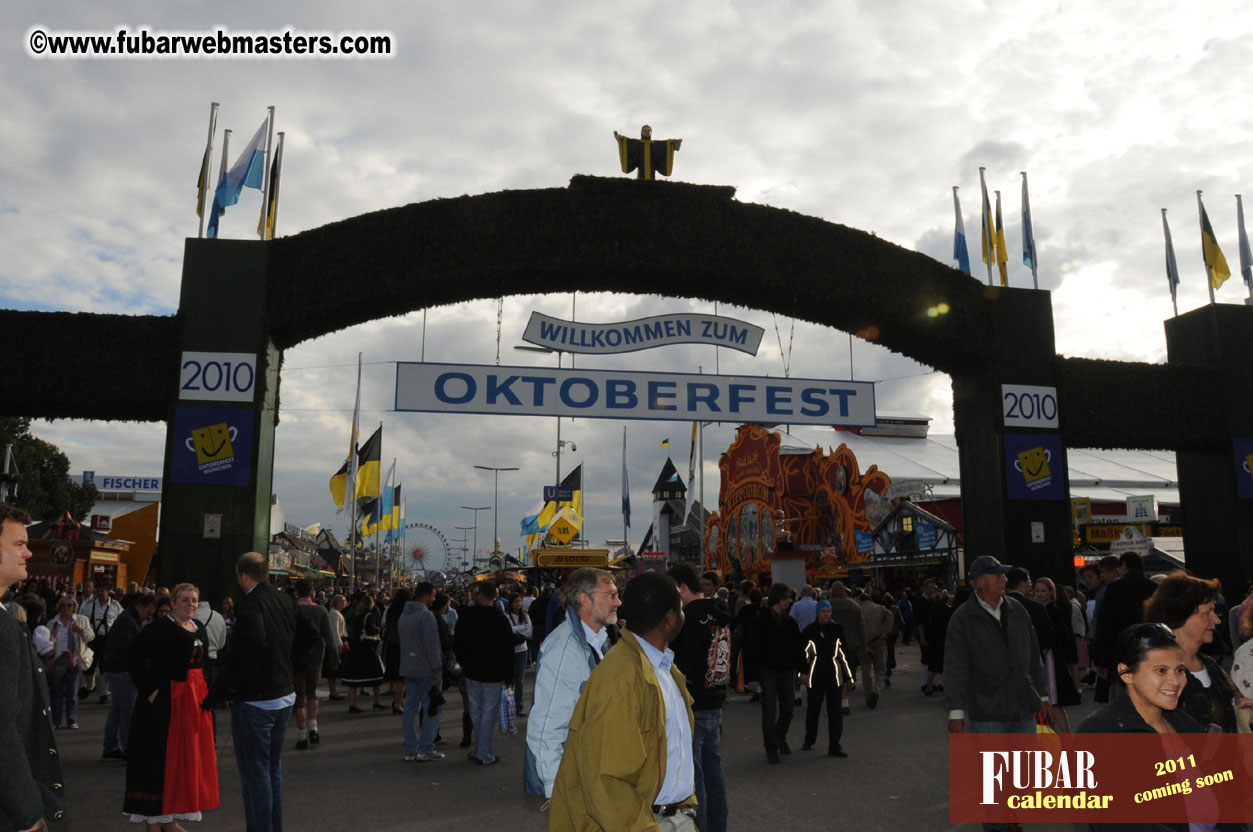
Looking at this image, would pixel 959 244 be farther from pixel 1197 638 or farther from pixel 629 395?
pixel 1197 638

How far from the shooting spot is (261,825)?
5.81m

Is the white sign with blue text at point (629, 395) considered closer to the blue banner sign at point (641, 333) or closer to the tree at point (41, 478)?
the blue banner sign at point (641, 333)

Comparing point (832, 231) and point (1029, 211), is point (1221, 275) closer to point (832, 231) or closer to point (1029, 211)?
point (1029, 211)

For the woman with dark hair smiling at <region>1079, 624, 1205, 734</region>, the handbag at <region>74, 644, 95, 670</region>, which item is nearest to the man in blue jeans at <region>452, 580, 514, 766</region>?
the handbag at <region>74, 644, 95, 670</region>

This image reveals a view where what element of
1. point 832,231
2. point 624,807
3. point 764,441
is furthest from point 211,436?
point 764,441

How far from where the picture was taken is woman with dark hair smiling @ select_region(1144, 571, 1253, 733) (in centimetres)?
397

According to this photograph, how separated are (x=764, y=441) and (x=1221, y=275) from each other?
2307 cm

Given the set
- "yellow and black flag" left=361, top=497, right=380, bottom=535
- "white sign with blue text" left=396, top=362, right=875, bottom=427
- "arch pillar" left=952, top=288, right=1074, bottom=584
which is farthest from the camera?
"yellow and black flag" left=361, top=497, right=380, bottom=535

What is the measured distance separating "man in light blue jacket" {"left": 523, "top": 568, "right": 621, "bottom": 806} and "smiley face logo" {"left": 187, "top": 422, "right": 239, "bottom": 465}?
1079 centimetres

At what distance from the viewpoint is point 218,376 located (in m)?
13.8

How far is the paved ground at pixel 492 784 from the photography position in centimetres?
720

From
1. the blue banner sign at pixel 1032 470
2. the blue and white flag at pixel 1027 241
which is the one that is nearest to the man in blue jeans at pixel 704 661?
the blue banner sign at pixel 1032 470

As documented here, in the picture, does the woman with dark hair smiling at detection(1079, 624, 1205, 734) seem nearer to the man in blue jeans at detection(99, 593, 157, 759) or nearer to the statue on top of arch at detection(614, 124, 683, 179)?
the man in blue jeans at detection(99, 593, 157, 759)

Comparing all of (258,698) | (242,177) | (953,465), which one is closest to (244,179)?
(242,177)
